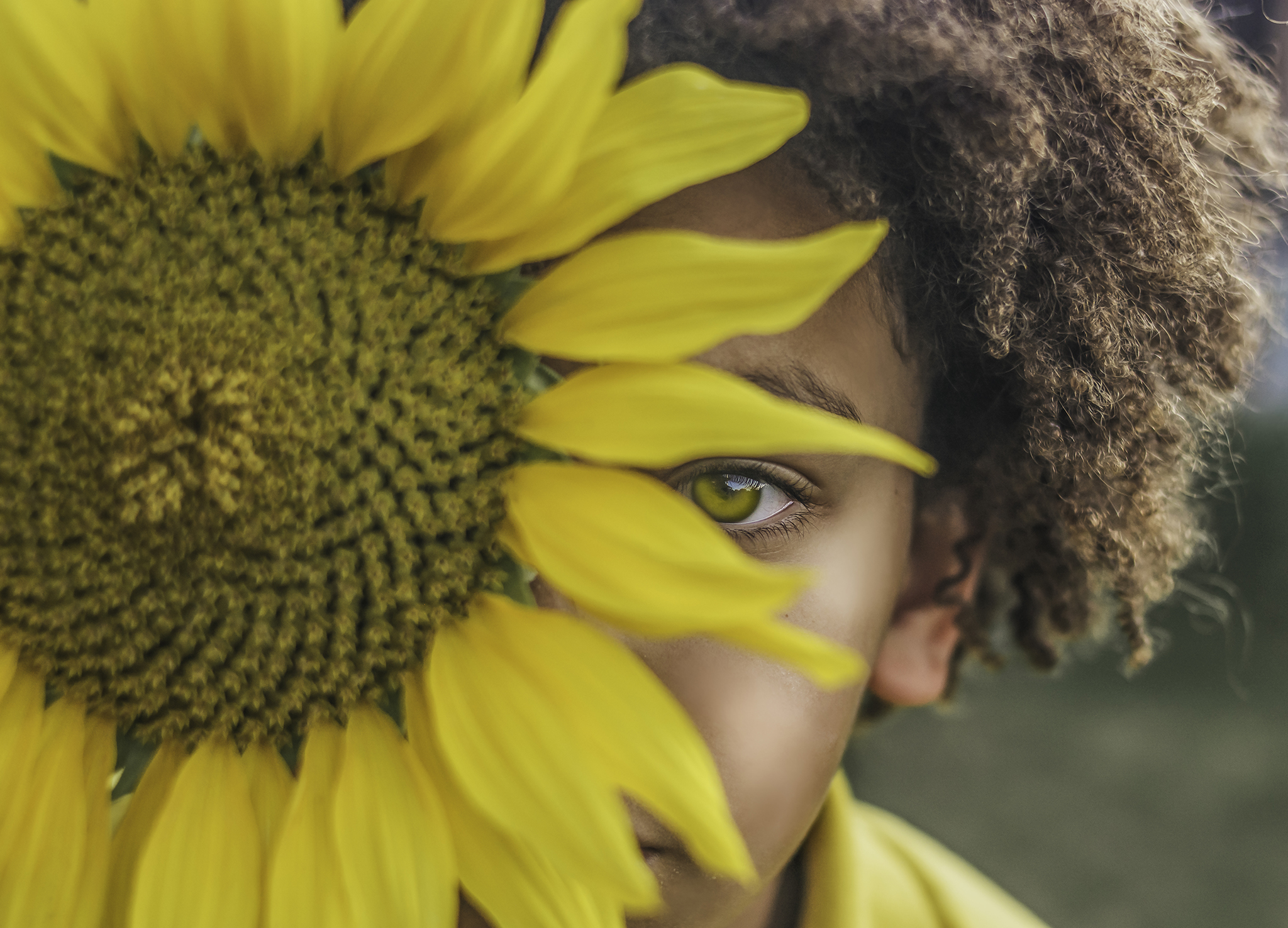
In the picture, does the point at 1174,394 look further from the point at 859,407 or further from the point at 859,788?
the point at 859,788

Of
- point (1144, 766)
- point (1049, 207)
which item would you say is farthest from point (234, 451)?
point (1144, 766)

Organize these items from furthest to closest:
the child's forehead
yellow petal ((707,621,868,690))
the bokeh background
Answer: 1. the bokeh background
2. the child's forehead
3. yellow petal ((707,621,868,690))

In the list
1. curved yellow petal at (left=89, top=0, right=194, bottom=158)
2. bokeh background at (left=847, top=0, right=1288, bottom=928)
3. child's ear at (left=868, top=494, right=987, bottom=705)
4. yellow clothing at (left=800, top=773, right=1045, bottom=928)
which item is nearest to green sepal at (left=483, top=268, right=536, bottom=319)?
curved yellow petal at (left=89, top=0, right=194, bottom=158)

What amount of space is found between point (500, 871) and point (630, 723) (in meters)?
0.07

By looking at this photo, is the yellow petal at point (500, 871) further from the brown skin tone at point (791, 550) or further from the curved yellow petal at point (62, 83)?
the curved yellow petal at point (62, 83)

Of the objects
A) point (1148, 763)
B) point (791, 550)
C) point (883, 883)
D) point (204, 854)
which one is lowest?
point (1148, 763)

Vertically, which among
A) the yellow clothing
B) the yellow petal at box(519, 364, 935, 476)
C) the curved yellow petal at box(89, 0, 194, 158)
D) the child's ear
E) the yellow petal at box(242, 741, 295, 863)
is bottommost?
the yellow clothing

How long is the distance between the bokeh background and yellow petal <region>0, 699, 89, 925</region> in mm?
908

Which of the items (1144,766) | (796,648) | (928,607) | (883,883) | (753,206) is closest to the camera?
(796,648)

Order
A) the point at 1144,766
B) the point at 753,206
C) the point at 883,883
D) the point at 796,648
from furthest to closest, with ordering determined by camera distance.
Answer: the point at 1144,766 → the point at 883,883 → the point at 753,206 → the point at 796,648

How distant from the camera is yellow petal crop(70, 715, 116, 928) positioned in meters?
0.36

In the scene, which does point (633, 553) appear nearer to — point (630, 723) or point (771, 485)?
point (630, 723)

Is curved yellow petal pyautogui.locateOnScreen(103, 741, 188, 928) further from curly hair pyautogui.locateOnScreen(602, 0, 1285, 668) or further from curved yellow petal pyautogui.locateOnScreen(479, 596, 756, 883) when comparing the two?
curly hair pyautogui.locateOnScreen(602, 0, 1285, 668)

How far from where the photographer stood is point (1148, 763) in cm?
123
